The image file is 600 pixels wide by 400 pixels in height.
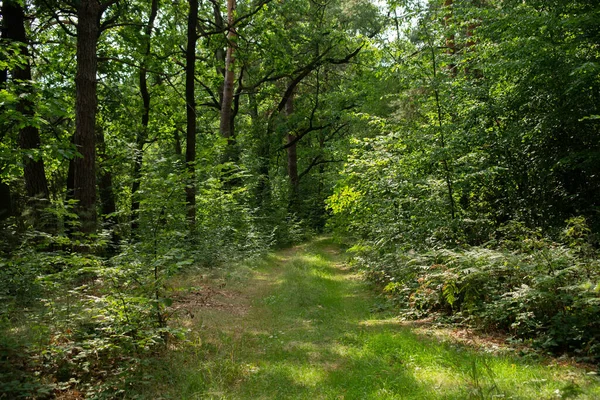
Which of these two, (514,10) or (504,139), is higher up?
(514,10)

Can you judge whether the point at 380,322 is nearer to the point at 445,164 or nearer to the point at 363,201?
the point at 445,164

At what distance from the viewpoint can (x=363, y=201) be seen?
12211mm

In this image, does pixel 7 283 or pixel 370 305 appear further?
pixel 370 305

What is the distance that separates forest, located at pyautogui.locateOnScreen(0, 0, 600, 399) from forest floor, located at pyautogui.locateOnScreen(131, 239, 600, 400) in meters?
0.16

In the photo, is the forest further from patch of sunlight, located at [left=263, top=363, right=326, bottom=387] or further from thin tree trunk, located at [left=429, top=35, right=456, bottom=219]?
patch of sunlight, located at [left=263, top=363, right=326, bottom=387]

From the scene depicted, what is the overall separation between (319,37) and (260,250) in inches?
439

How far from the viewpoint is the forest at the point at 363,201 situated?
16.5 ft

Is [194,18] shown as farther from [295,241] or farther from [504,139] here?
[295,241]

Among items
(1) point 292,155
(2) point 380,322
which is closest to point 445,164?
(2) point 380,322

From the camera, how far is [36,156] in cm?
742

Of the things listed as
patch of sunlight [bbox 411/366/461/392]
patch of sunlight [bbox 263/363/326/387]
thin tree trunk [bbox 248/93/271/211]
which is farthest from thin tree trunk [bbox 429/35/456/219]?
thin tree trunk [bbox 248/93/271/211]

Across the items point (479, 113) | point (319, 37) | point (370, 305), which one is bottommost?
point (370, 305)

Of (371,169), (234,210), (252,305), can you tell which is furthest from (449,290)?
(234,210)

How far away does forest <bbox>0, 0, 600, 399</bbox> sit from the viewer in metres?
5.04
